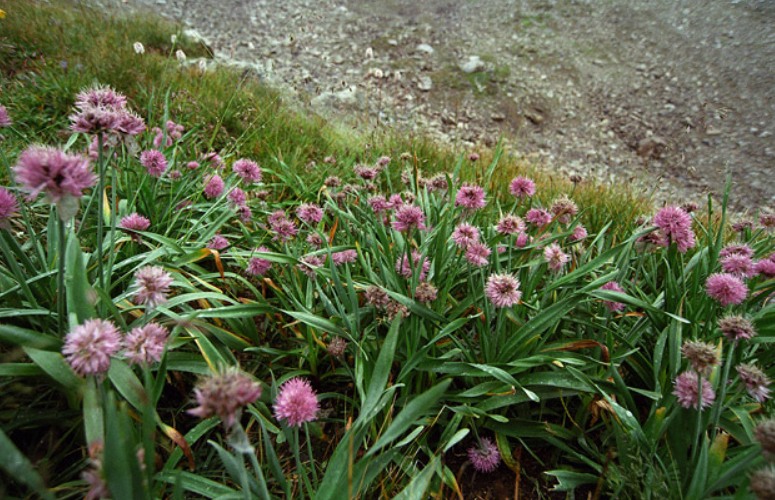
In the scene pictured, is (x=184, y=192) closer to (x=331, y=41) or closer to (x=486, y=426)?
(x=486, y=426)

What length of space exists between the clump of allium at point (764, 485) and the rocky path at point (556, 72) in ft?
21.2

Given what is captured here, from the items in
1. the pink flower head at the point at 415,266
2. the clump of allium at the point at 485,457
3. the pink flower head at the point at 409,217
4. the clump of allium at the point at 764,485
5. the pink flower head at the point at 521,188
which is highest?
the pink flower head at the point at 409,217

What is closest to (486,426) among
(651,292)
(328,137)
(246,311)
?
(246,311)

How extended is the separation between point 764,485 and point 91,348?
4.79 ft

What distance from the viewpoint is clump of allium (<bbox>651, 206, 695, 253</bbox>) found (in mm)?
1834

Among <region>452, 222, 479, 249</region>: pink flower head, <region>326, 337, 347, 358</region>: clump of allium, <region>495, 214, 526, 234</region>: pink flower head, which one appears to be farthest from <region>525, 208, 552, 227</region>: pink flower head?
<region>326, 337, 347, 358</region>: clump of allium

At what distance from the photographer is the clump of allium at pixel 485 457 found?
1.59 meters

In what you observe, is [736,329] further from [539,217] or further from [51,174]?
[51,174]

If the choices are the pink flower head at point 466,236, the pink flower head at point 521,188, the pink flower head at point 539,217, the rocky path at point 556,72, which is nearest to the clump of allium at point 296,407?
the pink flower head at point 466,236

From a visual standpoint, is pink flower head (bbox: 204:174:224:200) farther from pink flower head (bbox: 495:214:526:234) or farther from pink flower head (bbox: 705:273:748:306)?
pink flower head (bbox: 705:273:748:306)

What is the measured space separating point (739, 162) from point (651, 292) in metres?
8.45

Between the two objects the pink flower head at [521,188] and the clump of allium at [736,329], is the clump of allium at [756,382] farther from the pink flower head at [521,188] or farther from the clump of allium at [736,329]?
the pink flower head at [521,188]

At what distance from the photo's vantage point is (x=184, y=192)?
2656 mm

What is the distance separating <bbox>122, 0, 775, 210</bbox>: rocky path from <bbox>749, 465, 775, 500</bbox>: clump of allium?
6.46 metres
